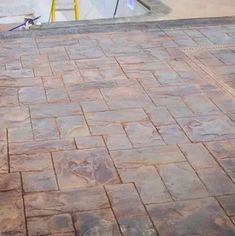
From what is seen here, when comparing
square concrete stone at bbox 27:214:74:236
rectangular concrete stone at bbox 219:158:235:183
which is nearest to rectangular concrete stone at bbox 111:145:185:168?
rectangular concrete stone at bbox 219:158:235:183

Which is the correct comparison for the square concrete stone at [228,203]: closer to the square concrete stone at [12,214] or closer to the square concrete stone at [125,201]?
the square concrete stone at [125,201]

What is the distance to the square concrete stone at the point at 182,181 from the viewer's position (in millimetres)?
2588

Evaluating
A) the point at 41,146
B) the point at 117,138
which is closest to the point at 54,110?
the point at 41,146

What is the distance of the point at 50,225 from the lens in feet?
7.60

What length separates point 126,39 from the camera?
5.23m

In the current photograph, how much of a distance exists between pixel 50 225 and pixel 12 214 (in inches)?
9.3

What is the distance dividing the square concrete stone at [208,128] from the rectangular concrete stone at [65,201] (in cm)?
93

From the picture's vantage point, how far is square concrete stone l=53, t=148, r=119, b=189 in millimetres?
2678

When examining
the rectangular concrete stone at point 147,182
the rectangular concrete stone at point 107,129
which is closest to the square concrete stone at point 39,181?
the rectangular concrete stone at point 147,182

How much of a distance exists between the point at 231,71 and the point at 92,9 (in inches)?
185

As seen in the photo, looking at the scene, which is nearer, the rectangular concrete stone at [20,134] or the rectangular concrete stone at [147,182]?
the rectangular concrete stone at [147,182]

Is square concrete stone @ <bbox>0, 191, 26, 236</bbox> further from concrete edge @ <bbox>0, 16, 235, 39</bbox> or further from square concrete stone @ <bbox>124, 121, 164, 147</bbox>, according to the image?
concrete edge @ <bbox>0, 16, 235, 39</bbox>

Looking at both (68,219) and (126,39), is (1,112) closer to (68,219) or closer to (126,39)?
(68,219)

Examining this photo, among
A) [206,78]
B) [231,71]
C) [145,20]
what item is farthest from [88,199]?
[145,20]
